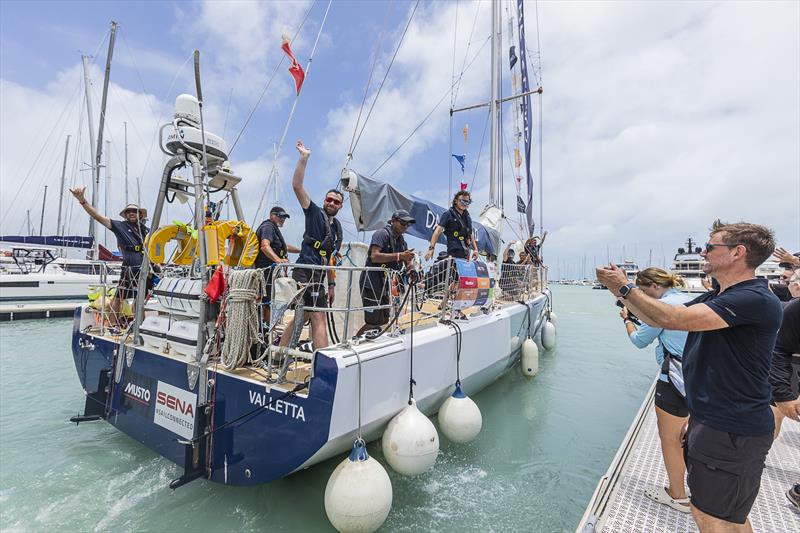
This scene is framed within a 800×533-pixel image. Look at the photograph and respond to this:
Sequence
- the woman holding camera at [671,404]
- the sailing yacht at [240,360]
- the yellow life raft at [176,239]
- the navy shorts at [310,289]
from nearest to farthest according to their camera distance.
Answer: the woman holding camera at [671,404] → the sailing yacht at [240,360] → the navy shorts at [310,289] → the yellow life raft at [176,239]

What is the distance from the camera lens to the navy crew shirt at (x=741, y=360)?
159 cm

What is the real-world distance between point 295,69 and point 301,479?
3982 millimetres

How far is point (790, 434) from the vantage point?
385 cm

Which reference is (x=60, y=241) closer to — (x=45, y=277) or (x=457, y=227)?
(x=45, y=277)

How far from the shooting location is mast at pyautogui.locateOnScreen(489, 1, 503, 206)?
848 cm

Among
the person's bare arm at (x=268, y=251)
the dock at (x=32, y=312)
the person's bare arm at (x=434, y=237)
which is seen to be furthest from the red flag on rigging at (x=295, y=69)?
the dock at (x=32, y=312)

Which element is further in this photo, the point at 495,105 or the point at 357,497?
the point at 495,105

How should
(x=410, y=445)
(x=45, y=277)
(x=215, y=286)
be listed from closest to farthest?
(x=410, y=445)
(x=215, y=286)
(x=45, y=277)

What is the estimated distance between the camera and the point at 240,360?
305cm

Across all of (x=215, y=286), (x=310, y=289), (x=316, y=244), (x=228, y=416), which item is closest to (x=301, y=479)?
(x=228, y=416)

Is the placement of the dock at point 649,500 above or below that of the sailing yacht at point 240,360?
below

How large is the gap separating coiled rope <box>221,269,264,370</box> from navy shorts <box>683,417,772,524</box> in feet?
9.37

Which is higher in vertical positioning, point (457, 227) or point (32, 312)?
point (457, 227)

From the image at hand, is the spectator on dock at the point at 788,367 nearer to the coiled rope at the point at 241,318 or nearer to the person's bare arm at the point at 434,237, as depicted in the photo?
the person's bare arm at the point at 434,237
